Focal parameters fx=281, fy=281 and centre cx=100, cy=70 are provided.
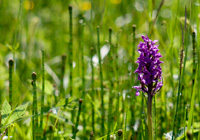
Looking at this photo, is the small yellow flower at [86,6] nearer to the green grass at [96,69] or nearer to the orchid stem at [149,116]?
the green grass at [96,69]

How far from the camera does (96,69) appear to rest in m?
1.97

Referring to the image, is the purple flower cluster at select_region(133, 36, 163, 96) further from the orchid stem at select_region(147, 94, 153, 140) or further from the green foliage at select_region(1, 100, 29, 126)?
the green foliage at select_region(1, 100, 29, 126)

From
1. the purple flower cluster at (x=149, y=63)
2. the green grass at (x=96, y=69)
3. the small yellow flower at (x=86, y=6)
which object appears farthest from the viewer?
the small yellow flower at (x=86, y=6)

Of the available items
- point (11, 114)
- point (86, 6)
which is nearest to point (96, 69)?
point (11, 114)

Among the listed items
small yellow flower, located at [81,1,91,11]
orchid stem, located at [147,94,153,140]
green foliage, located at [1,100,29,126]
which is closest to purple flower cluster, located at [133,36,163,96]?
orchid stem, located at [147,94,153,140]

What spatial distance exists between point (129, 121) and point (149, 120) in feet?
1.89

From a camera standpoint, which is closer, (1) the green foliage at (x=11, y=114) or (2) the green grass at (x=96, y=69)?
(1) the green foliage at (x=11, y=114)

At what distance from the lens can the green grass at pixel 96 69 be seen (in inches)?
42.4

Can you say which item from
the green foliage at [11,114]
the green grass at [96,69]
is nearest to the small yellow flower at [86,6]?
the green grass at [96,69]

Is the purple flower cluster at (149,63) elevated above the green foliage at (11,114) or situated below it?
above

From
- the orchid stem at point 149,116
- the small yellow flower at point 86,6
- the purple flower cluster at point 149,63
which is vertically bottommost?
the orchid stem at point 149,116

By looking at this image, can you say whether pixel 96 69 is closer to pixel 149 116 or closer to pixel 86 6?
pixel 149 116

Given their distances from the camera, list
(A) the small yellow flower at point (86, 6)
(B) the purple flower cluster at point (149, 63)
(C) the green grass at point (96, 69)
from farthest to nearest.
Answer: (A) the small yellow flower at point (86, 6) → (C) the green grass at point (96, 69) → (B) the purple flower cluster at point (149, 63)

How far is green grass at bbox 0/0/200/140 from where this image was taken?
108cm
